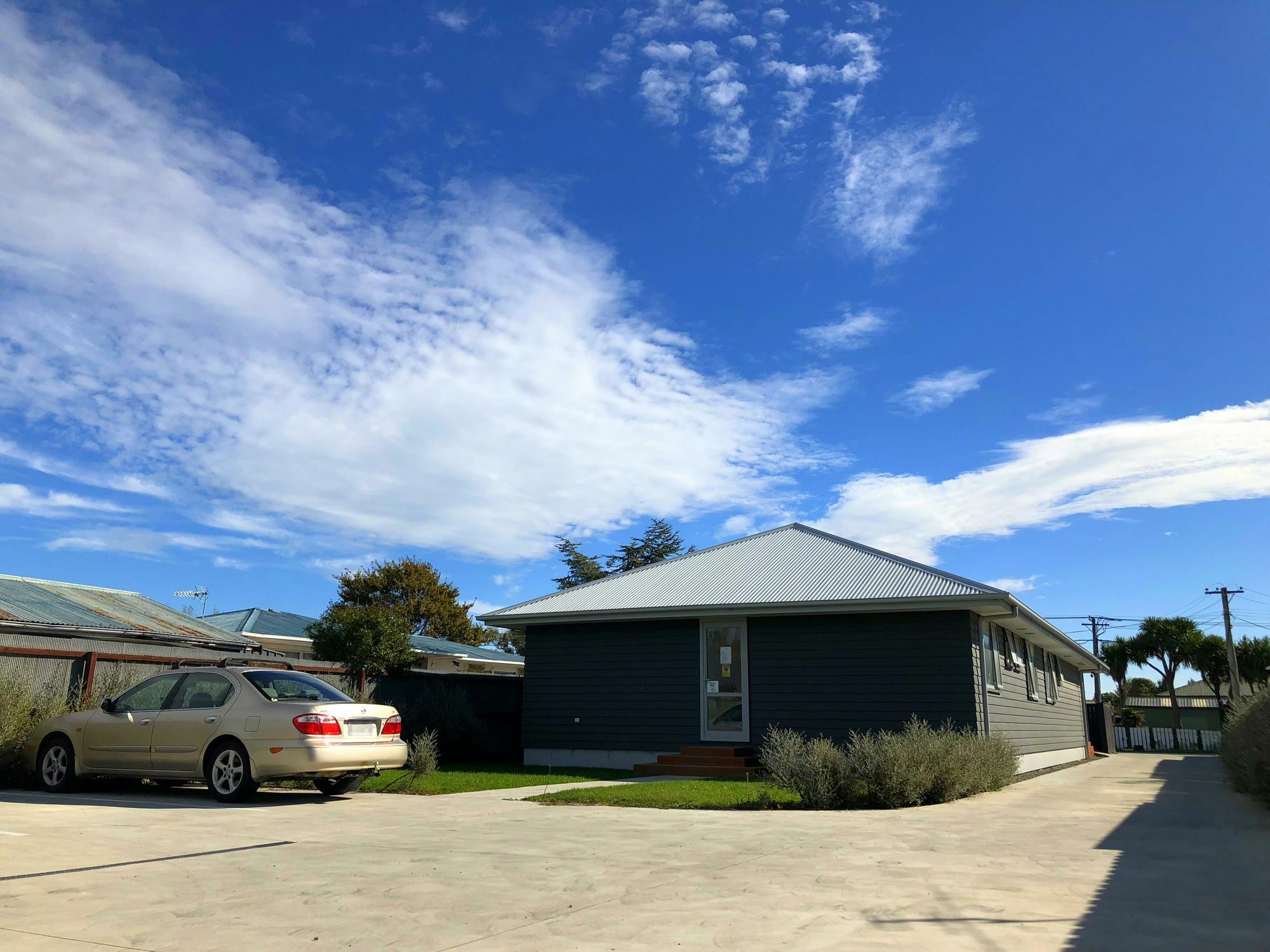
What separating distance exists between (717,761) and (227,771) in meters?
8.19

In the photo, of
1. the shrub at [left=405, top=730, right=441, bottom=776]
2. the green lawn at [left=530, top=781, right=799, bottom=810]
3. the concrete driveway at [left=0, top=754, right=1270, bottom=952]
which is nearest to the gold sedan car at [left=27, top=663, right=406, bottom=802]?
the concrete driveway at [left=0, top=754, right=1270, bottom=952]

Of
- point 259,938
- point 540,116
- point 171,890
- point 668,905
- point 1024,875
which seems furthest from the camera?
point 540,116

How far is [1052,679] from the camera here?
77.7ft

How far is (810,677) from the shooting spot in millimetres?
15734

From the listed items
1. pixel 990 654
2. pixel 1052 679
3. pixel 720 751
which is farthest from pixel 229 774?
pixel 1052 679

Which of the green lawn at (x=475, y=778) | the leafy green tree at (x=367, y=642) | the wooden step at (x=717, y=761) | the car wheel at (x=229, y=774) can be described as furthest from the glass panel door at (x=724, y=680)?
the car wheel at (x=229, y=774)

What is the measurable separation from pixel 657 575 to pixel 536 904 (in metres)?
14.1

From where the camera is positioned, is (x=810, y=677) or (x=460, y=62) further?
(x=810, y=677)


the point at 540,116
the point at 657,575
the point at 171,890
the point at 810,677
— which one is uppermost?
the point at 540,116

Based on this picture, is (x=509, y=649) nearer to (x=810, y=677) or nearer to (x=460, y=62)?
(x=810, y=677)

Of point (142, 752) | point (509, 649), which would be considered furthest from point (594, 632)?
point (509, 649)

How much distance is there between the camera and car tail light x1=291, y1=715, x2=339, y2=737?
9.30m

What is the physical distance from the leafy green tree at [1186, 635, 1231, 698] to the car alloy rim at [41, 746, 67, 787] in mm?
50895

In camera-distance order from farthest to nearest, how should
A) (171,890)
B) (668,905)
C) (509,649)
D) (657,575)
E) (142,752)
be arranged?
(509,649) → (657,575) → (142,752) → (171,890) → (668,905)
